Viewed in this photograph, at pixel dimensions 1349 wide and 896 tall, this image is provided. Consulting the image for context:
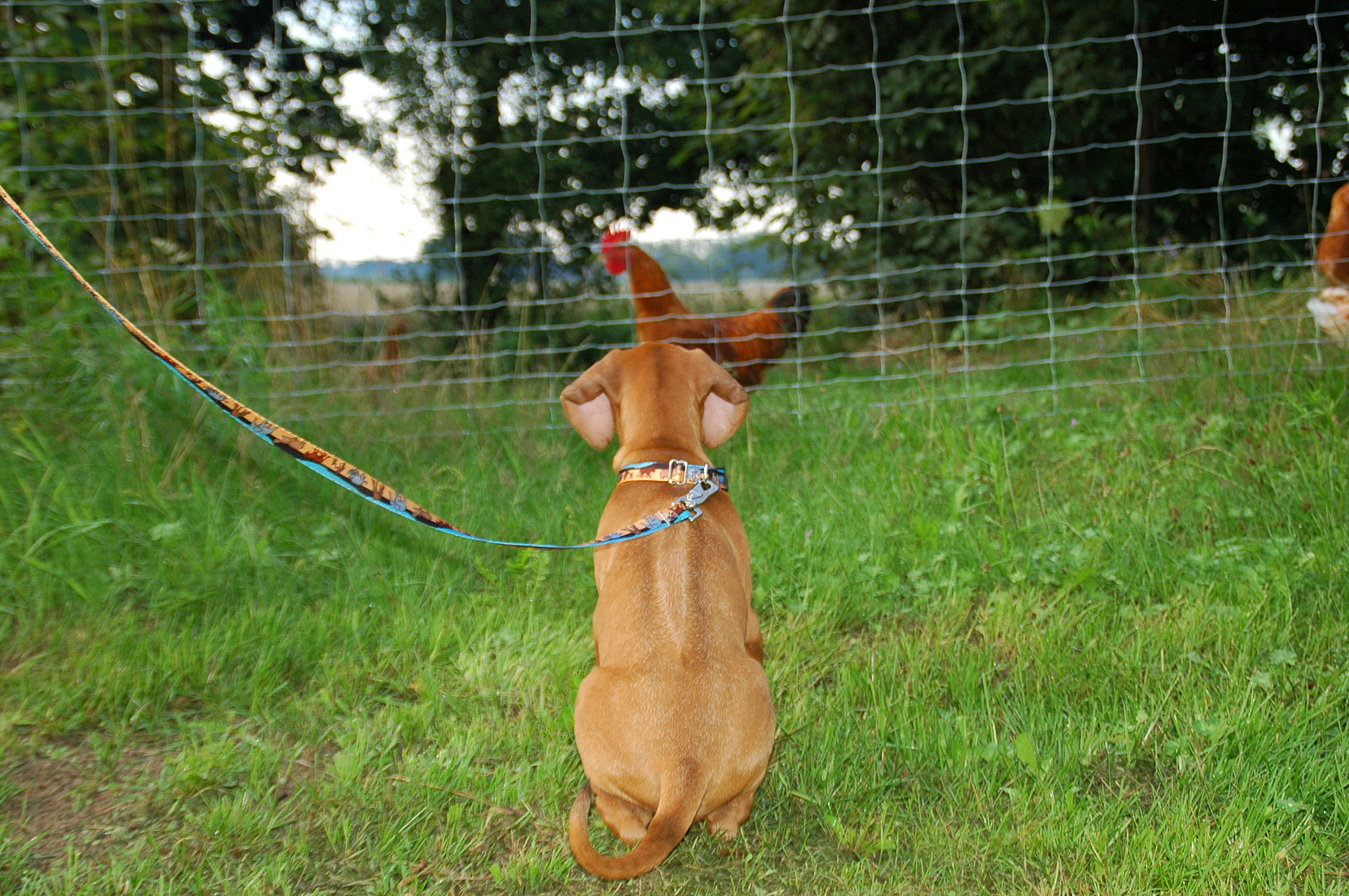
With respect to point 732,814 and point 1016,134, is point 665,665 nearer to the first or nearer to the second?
point 732,814

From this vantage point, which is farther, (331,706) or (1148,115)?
(1148,115)

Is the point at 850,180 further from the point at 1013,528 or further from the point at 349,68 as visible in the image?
the point at 349,68

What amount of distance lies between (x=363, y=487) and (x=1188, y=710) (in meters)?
2.27

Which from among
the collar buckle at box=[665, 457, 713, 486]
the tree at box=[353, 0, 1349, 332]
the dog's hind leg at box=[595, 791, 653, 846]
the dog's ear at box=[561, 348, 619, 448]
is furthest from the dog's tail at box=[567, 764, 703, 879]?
the tree at box=[353, 0, 1349, 332]

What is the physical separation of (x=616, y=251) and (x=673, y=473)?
276 cm

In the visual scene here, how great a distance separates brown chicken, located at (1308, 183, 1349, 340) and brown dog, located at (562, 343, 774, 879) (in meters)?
3.48

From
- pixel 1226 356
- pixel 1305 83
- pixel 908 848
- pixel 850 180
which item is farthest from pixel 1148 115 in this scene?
pixel 908 848

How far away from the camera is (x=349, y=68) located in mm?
9766

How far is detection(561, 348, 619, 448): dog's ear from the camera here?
267cm

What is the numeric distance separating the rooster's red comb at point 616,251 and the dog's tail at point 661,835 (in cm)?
337

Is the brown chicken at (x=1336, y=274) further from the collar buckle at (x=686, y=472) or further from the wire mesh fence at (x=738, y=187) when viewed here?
the collar buckle at (x=686, y=472)

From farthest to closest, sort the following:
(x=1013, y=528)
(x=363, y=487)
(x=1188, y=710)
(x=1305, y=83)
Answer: (x=1305, y=83) → (x=1013, y=528) → (x=1188, y=710) → (x=363, y=487)

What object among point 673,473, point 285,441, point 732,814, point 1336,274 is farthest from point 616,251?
point 1336,274

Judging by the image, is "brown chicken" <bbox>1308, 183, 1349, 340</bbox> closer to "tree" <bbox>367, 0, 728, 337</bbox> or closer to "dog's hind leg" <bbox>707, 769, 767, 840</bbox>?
"dog's hind leg" <bbox>707, 769, 767, 840</bbox>
